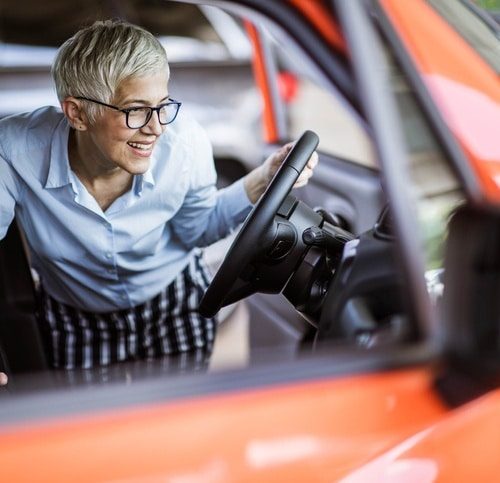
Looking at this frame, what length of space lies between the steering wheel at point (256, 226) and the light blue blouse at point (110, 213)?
0.26 m

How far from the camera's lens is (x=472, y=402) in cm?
108

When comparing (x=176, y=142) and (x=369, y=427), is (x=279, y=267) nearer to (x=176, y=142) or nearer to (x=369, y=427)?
(x=176, y=142)

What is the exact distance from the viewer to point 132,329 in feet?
6.82

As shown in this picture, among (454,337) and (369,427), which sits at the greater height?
(454,337)

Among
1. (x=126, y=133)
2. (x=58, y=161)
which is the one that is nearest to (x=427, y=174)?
(x=126, y=133)

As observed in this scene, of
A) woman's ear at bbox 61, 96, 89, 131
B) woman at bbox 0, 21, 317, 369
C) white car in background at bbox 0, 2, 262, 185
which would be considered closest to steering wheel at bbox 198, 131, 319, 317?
woman at bbox 0, 21, 317, 369

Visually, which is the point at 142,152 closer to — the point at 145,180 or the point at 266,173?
the point at 145,180

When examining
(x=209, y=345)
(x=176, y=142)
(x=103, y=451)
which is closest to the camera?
(x=103, y=451)

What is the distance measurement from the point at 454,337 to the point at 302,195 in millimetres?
1441

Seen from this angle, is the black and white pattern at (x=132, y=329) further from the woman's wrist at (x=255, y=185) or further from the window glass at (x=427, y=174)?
the window glass at (x=427, y=174)

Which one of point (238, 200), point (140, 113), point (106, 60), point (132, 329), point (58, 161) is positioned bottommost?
point (132, 329)

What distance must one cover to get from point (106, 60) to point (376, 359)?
85 centimetres

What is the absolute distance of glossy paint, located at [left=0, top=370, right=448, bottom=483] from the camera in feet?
3.08

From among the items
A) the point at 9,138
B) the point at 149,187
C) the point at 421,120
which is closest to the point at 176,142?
the point at 149,187
